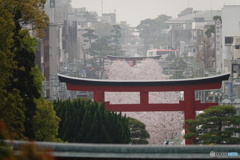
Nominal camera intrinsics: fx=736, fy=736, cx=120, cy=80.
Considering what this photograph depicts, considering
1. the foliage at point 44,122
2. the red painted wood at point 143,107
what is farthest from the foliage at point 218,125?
the foliage at point 44,122

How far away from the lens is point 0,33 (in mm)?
20594

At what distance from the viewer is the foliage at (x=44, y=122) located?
935 inches

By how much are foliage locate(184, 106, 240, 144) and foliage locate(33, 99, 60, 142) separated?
34.4 feet

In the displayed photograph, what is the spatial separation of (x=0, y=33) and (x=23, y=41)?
2827 millimetres

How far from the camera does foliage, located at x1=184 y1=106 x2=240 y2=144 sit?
32.7m

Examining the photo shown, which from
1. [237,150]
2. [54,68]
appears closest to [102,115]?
[237,150]

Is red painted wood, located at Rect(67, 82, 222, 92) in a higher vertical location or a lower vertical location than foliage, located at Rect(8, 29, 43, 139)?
lower

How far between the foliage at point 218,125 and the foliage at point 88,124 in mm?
3975

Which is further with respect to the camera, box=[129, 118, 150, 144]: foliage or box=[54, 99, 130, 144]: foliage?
box=[129, 118, 150, 144]: foliage

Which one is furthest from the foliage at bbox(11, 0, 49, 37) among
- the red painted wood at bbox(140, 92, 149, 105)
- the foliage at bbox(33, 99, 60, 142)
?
the red painted wood at bbox(140, 92, 149, 105)

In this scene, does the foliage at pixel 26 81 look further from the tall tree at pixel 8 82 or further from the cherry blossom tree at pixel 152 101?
the cherry blossom tree at pixel 152 101

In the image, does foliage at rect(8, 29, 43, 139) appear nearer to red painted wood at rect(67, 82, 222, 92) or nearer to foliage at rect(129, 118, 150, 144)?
red painted wood at rect(67, 82, 222, 92)

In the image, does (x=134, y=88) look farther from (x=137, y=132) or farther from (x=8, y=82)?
(x=8, y=82)

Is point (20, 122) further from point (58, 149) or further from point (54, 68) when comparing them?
point (54, 68)
